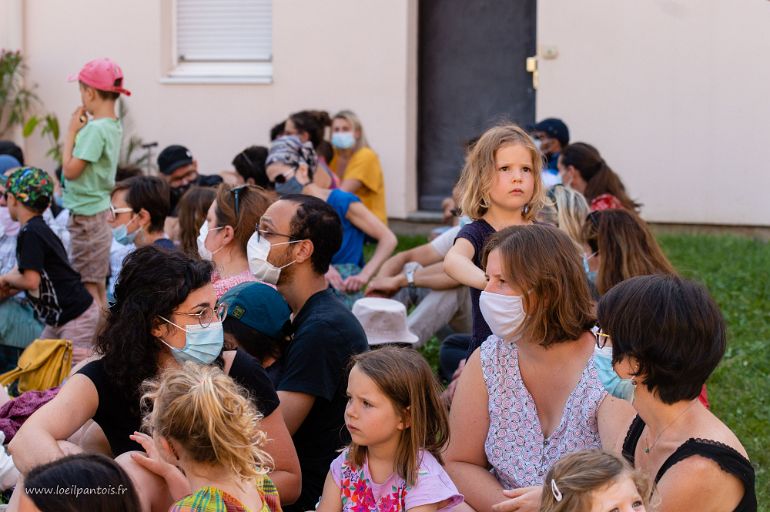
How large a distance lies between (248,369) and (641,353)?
138 cm

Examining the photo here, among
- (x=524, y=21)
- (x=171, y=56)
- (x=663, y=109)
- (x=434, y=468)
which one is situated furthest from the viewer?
(x=171, y=56)

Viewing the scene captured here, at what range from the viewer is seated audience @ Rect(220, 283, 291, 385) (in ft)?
14.0

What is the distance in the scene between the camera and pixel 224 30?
12.0m

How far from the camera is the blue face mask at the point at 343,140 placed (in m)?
10.4

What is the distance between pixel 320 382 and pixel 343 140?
6569 millimetres

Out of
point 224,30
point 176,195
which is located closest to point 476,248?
point 176,195

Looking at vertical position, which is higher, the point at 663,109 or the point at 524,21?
the point at 524,21

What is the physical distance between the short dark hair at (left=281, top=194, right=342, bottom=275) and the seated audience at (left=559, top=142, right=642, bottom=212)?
309 cm

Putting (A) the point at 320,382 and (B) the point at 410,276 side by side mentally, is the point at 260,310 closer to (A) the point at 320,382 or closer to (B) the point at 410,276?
(A) the point at 320,382

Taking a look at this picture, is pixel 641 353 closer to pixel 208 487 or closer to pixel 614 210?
pixel 208 487

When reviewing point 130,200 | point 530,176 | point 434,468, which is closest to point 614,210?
point 530,176

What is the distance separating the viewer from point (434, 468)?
138 inches

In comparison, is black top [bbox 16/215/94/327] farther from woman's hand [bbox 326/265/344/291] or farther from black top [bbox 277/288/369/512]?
black top [bbox 277/288/369/512]

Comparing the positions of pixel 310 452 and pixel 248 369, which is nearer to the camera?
pixel 248 369
